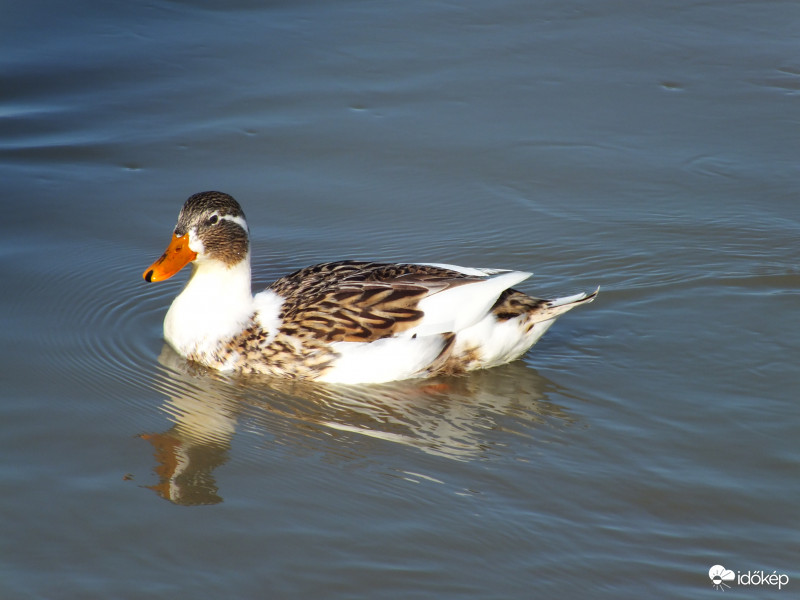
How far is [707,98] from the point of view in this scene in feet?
32.2

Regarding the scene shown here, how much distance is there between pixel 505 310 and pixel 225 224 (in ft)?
5.97

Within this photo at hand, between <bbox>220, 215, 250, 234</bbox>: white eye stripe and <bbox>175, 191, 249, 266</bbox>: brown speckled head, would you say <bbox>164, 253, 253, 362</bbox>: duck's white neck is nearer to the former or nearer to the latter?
<bbox>175, 191, 249, 266</bbox>: brown speckled head

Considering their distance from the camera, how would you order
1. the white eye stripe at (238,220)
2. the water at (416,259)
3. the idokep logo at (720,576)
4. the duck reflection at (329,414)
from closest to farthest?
the idokep logo at (720,576), the water at (416,259), the duck reflection at (329,414), the white eye stripe at (238,220)

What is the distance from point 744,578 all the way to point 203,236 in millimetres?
3751

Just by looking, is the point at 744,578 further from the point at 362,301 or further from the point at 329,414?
the point at 362,301

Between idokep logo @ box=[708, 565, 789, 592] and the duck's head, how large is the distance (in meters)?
3.53

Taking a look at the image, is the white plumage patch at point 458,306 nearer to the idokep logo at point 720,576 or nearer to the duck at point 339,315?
the duck at point 339,315

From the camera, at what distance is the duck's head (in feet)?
21.6

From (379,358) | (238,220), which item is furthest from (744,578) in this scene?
(238,220)

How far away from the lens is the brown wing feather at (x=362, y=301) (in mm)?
6355

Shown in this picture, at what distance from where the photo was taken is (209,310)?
661 cm

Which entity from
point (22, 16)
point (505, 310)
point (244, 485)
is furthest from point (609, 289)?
point (22, 16)

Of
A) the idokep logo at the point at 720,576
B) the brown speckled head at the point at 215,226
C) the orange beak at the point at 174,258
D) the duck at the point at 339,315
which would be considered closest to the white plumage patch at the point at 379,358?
the duck at the point at 339,315

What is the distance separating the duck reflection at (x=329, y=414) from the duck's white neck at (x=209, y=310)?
0.14 m
